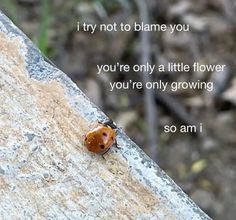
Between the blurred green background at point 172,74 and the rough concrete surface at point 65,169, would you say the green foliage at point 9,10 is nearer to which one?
the blurred green background at point 172,74

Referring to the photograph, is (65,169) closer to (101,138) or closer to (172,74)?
(101,138)

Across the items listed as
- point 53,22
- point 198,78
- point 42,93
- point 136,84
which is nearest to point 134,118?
point 136,84

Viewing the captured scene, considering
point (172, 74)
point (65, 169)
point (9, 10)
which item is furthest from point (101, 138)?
point (172, 74)

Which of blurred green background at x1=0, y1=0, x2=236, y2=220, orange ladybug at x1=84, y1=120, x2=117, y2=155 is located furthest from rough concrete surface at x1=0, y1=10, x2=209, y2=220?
blurred green background at x1=0, y1=0, x2=236, y2=220

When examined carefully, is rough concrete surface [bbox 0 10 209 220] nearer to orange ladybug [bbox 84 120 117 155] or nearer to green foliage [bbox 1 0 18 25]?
orange ladybug [bbox 84 120 117 155]

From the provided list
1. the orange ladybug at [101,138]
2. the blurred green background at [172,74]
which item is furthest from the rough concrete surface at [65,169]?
the blurred green background at [172,74]

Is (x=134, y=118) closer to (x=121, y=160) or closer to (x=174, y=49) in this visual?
(x=174, y=49)
